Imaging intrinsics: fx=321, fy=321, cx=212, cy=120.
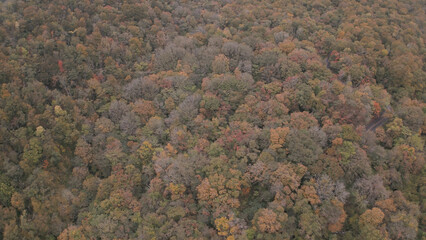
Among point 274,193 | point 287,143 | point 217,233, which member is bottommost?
point 217,233

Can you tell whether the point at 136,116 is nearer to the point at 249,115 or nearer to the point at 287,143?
the point at 249,115

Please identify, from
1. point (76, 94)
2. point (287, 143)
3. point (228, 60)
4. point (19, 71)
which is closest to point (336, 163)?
point (287, 143)

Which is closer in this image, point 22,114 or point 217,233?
point 217,233

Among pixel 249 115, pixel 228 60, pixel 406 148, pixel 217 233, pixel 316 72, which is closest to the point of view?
pixel 217 233

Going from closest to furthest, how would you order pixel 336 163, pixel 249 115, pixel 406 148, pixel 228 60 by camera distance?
pixel 336 163 < pixel 406 148 < pixel 249 115 < pixel 228 60

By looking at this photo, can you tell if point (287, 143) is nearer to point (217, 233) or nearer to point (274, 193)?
Result: point (274, 193)

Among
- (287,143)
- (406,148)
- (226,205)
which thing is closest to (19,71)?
(226,205)

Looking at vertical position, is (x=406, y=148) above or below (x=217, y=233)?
above
